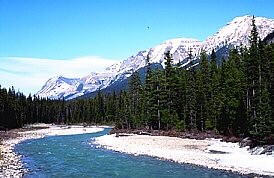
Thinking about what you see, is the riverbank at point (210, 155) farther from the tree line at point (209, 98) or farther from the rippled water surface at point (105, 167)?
the tree line at point (209, 98)

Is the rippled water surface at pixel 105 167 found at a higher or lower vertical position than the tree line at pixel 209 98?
lower

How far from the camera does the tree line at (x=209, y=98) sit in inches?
2024

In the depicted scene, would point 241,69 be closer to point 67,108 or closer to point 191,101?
point 191,101

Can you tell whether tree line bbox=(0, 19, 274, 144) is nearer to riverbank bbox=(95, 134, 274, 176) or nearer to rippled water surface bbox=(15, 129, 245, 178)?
riverbank bbox=(95, 134, 274, 176)

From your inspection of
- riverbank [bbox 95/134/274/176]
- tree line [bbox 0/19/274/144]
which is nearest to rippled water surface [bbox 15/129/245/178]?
riverbank [bbox 95/134/274/176]

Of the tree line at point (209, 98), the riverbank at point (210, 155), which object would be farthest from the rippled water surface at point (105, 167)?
the tree line at point (209, 98)

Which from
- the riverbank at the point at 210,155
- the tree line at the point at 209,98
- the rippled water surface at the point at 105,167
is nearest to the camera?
the rippled water surface at the point at 105,167

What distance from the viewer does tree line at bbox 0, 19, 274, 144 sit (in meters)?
51.4

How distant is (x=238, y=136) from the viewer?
58.0m

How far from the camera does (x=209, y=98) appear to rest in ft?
244

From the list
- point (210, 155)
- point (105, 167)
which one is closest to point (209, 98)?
point (210, 155)

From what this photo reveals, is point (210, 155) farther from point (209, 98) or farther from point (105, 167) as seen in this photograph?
point (209, 98)

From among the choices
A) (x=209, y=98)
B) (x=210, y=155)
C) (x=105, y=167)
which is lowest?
(x=105, y=167)

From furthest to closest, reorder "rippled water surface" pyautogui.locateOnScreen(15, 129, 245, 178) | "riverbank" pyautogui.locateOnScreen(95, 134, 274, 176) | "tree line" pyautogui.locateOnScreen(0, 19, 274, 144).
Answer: "tree line" pyautogui.locateOnScreen(0, 19, 274, 144)
"riverbank" pyautogui.locateOnScreen(95, 134, 274, 176)
"rippled water surface" pyautogui.locateOnScreen(15, 129, 245, 178)
